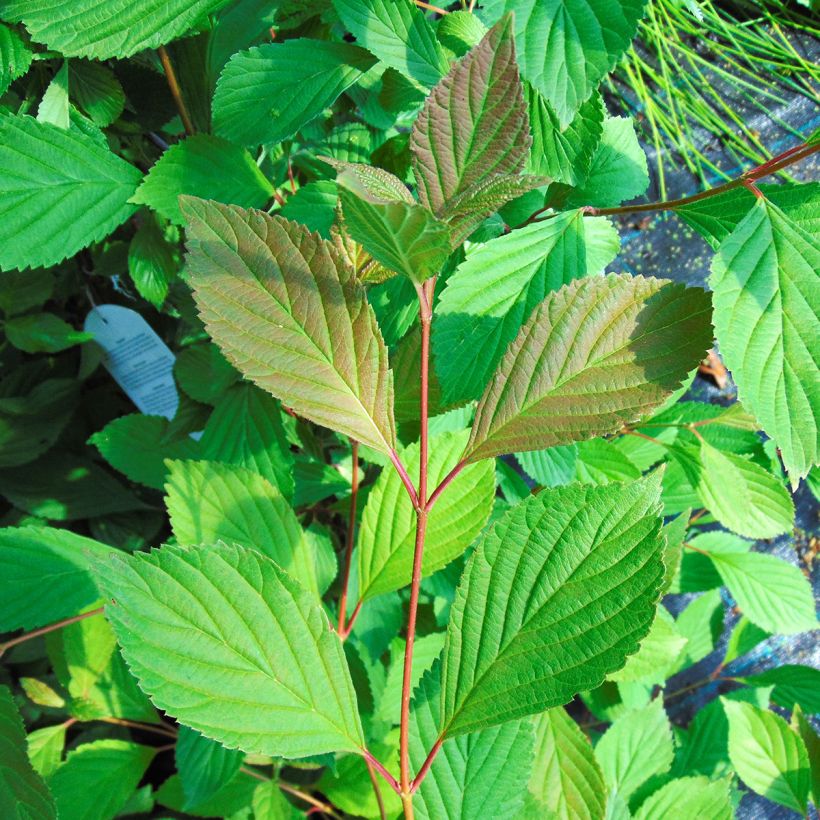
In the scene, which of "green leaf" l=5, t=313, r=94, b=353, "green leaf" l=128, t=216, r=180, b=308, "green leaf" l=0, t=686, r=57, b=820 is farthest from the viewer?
"green leaf" l=5, t=313, r=94, b=353

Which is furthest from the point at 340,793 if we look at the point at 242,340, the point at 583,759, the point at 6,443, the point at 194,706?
the point at 6,443

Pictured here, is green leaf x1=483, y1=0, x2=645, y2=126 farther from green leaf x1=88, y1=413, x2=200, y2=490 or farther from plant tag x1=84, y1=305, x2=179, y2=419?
plant tag x1=84, y1=305, x2=179, y2=419

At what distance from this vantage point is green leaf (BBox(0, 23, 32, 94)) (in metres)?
0.66

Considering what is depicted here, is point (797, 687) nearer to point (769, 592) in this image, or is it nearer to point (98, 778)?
point (769, 592)

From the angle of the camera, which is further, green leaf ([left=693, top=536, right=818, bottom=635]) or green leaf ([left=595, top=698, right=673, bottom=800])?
green leaf ([left=693, top=536, right=818, bottom=635])

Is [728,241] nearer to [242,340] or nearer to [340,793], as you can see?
[242,340]

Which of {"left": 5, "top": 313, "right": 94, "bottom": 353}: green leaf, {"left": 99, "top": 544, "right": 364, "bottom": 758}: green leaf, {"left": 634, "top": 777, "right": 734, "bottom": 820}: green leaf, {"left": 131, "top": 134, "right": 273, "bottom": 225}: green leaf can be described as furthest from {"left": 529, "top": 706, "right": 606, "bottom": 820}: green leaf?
{"left": 5, "top": 313, "right": 94, "bottom": 353}: green leaf

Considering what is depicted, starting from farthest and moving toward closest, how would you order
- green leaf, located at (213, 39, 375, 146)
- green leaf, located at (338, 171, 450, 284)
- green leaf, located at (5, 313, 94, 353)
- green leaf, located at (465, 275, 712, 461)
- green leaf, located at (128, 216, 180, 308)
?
green leaf, located at (5, 313, 94, 353) < green leaf, located at (128, 216, 180, 308) < green leaf, located at (213, 39, 375, 146) < green leaf, located at (465, 275, 712, 461) < green leaf, located at (338, 171, 450, 284)

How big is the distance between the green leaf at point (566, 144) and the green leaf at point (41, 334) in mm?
771

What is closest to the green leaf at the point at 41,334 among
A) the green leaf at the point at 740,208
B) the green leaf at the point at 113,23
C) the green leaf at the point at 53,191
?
the green leaf at the point at 53,191

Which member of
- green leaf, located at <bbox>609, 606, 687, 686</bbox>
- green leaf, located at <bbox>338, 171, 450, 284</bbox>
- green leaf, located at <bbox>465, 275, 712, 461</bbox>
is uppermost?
green leaf, located at <bbox>338, 171, 450, 284</bbox>

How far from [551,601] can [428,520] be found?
0.18m

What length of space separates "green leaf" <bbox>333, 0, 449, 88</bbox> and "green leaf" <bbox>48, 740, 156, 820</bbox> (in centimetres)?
86

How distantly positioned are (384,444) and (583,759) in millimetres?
477
